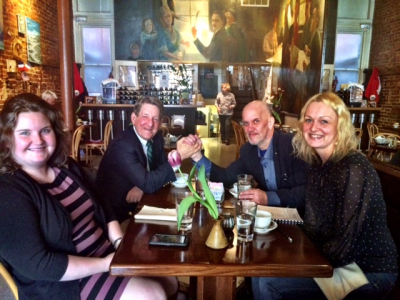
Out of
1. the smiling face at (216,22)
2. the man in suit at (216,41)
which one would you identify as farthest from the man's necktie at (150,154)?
the smiling face at (216,22)

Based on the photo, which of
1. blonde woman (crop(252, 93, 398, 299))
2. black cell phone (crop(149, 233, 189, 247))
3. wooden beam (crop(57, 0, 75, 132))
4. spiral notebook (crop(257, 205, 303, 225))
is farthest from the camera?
wooden beam (crop(57, 0, 75, 132))

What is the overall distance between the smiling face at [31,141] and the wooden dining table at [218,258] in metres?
0.48

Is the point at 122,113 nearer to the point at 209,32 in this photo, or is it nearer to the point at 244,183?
the point at 209,32

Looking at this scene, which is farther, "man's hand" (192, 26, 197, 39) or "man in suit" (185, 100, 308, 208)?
"man's hand" (192, 26, 197, 39)

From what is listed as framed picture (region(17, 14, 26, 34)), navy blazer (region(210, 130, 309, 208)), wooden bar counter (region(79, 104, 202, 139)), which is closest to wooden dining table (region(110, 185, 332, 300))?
navy blazer (region(210, 130, 309, 208))

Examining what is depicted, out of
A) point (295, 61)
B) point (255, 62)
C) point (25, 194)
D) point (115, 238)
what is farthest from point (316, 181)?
point (255, 62)

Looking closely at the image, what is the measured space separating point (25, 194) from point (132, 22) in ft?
34.3

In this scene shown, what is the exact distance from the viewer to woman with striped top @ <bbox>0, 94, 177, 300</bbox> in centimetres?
119

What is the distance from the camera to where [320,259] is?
1.21 meters

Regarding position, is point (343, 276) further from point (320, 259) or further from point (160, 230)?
point (160, 230)

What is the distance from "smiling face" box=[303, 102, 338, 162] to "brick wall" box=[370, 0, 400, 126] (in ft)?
24.0

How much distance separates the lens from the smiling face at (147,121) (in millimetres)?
2393

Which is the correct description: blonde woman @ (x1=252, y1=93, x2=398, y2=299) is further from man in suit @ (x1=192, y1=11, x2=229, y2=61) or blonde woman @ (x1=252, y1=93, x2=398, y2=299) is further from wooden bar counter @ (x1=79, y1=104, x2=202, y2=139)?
man in suit @ (x1=192, y1=11, x2=229, y2=61)

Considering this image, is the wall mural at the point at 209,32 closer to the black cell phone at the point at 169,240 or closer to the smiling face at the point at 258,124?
the smiling face at the point at 258,124
